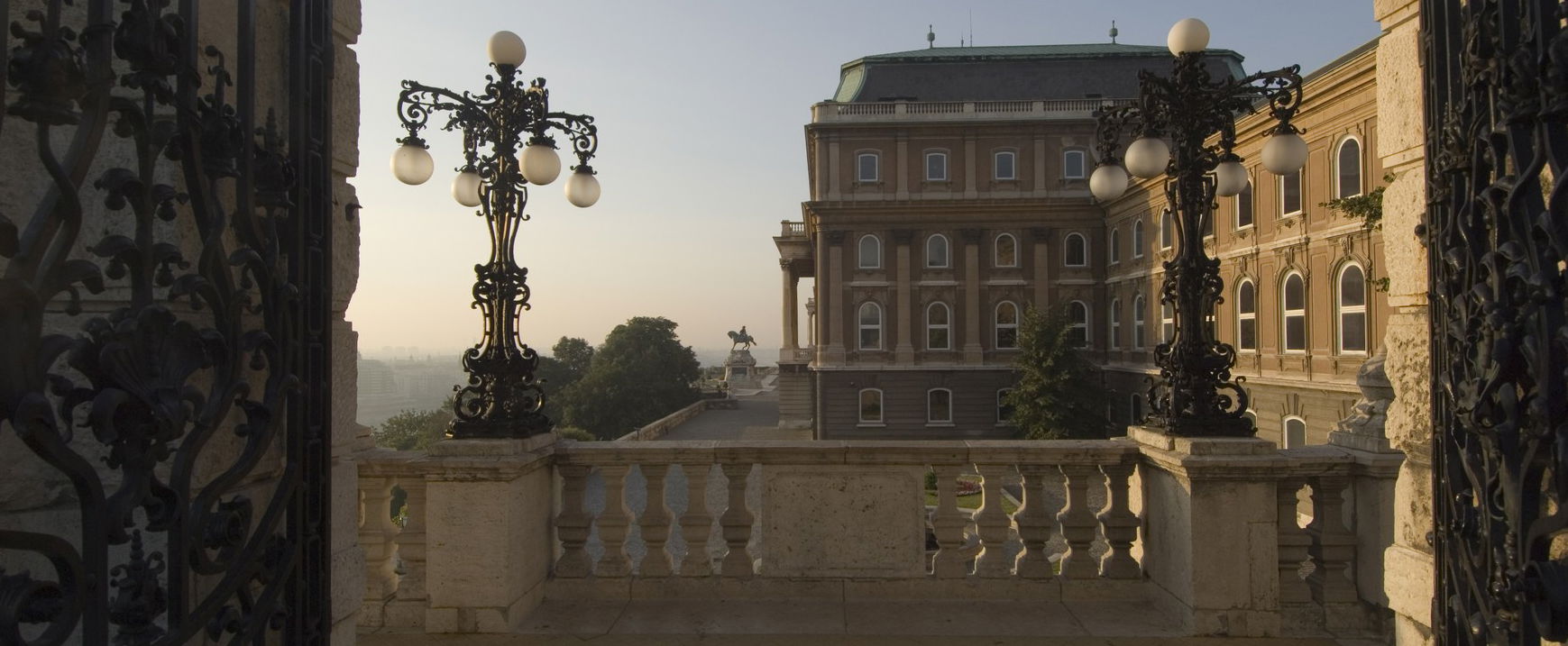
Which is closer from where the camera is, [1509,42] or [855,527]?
[1509,42]

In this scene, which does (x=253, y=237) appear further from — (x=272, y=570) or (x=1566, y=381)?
(x=1566, y=381)

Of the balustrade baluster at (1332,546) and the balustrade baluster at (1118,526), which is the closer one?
the balustrade baluster at (1332,546)

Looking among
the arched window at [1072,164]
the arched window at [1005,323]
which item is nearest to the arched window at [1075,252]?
the arched window at [1072,164]

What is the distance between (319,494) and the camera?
2.62 meters

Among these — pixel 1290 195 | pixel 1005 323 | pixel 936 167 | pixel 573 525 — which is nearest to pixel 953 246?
pixel 936 167

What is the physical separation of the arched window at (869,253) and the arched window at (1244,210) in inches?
590

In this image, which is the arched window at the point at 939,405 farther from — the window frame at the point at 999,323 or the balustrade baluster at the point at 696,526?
the balustrade baluster at the point at 696,526

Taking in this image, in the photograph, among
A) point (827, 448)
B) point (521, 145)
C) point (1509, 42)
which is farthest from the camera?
point (521, 145)

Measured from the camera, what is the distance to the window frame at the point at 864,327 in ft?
129

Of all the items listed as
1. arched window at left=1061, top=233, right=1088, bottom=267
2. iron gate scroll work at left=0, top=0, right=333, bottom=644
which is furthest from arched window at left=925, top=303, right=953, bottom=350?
iron gate scroll work at left=0, top=0, right=333, bottom=644

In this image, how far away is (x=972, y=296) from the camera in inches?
1537

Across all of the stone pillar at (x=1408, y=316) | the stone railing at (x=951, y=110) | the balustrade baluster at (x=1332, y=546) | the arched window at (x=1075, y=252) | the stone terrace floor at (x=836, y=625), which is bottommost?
the stone terrace floor at (x=836, y=625)

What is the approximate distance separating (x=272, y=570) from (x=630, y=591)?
132 inches

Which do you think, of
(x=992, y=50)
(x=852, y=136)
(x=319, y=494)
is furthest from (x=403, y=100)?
(x=992, y=50)
